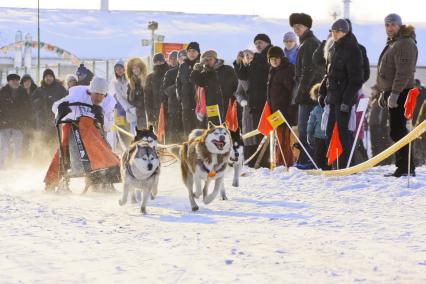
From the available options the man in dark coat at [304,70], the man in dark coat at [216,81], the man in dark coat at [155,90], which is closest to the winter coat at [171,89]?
the man in dark coat at [155,90]

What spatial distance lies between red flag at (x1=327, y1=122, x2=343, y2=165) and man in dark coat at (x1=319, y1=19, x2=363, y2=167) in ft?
0.23

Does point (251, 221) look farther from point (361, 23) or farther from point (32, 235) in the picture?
point (361, 23)

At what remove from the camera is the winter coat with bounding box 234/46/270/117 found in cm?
1227

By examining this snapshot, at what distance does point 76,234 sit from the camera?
6609 millimetres

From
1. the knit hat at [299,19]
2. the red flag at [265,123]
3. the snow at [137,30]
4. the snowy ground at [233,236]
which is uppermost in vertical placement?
the snow at [137,30]

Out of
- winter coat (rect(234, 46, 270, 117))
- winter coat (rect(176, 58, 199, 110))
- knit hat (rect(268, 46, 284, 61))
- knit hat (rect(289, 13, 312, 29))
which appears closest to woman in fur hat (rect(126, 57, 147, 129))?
winter coat (rect(176, 58, 199, 110))

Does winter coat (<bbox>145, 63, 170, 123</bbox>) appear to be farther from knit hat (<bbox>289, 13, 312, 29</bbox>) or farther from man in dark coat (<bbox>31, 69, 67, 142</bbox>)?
knit hat (<bbox>289, 13, 312, 29</bbox>)

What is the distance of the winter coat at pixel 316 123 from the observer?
10.9 meters

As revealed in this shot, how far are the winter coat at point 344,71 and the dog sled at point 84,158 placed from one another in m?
2.41

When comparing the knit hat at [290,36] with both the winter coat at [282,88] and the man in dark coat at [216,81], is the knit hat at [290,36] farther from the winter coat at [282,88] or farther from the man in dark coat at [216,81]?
the man in dark coat at [216,81]

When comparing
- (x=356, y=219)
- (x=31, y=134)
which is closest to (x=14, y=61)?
(x=31, y=134)

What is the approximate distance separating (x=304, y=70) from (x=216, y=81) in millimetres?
2127

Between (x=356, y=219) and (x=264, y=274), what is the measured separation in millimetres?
2367

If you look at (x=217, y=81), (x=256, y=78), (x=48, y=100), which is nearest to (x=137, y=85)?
(x=48, y=100)
